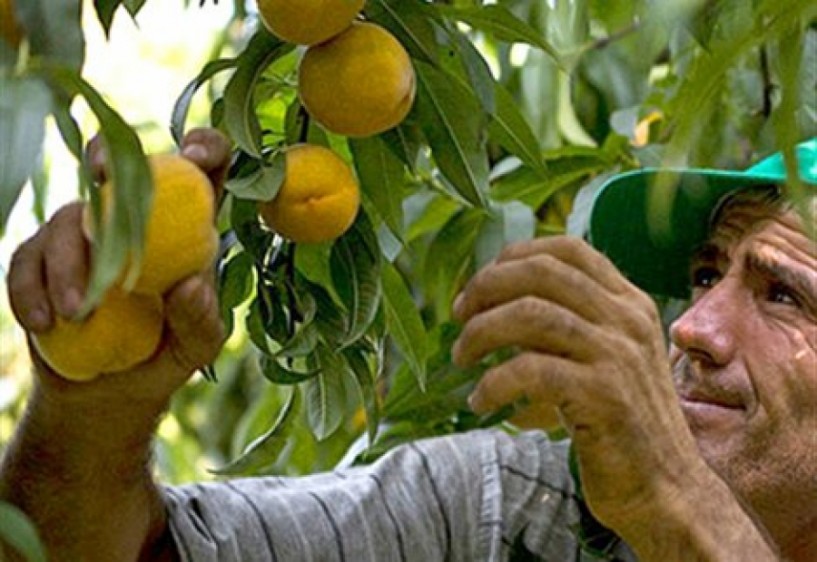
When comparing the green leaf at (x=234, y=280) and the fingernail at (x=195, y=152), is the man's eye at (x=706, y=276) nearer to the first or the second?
Answer: the green leaf at (x=234, y=280)

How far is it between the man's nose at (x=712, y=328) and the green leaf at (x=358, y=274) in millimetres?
625

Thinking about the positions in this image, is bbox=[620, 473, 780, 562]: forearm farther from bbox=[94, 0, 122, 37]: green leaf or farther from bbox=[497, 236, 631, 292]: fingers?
bbox=[94, 0, 122, 37]: green leaf

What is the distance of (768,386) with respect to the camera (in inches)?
74.5

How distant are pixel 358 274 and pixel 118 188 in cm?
45

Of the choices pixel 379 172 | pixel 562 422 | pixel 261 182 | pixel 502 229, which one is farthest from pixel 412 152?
pixel 502 229

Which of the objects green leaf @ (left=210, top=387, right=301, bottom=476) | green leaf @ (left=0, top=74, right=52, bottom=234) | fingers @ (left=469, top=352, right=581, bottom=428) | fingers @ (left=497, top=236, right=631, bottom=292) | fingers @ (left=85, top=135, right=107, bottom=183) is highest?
green leaf @ (left=0, top=74, right=52, bottom=234)

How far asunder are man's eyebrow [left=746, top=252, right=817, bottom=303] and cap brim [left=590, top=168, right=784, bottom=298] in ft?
0.26

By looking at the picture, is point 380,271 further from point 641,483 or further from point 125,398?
point 641,483

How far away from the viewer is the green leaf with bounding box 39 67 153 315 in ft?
2.81

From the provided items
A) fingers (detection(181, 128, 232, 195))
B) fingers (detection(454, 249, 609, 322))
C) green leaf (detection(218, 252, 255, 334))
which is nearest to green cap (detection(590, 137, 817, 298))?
fingers (detection(454, 249, 609, 322))

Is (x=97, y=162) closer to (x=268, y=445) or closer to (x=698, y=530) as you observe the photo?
(x=268, y=445)

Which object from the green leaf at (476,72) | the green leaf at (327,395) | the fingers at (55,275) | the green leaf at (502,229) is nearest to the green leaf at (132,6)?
the fingers at (55,275)

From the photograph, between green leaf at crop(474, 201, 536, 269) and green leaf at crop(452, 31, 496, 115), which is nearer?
green leaf at crop(452, 31, 496, 115)

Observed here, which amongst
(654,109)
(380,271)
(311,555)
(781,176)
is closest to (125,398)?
(380,271)
